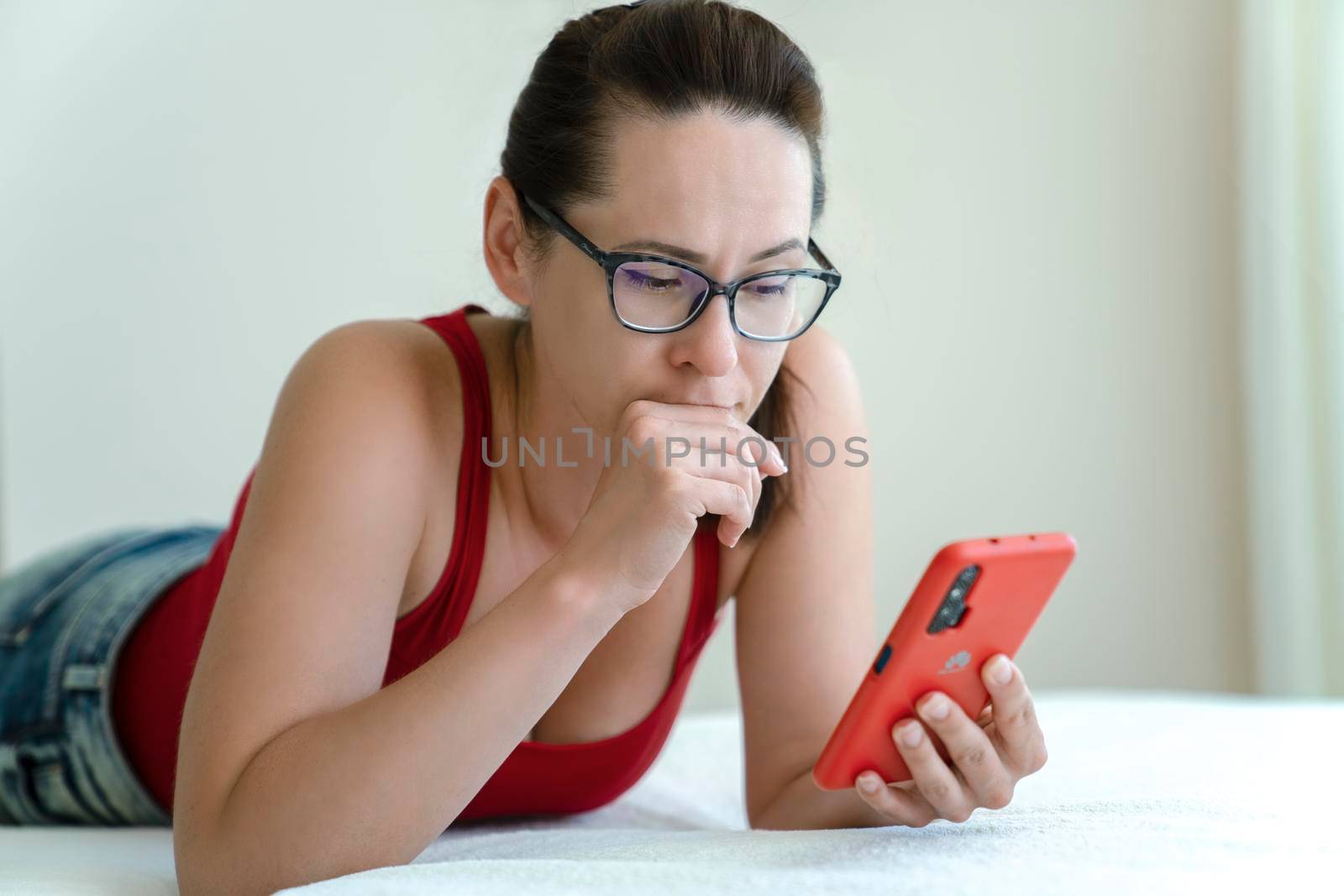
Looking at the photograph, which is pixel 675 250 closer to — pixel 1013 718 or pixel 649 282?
pixel 649 282

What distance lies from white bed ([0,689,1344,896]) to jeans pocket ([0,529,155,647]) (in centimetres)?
28

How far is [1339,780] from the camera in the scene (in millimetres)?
1230

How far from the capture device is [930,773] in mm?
948

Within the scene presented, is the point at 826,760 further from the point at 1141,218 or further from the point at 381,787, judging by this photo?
the point at 1141,218

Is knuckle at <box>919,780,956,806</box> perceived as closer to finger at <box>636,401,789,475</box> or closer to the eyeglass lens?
finger at <box>636,401,789,475</box>

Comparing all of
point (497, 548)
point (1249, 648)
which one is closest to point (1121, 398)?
point (1249, 648)

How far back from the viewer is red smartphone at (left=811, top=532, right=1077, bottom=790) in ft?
2.89

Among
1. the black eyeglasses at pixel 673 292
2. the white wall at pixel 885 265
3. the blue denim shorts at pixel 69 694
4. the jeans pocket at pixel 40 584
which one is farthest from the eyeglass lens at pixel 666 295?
the white wall at pixel 885 265

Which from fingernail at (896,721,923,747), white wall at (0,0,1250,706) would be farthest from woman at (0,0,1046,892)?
white wall at (0,0,1250,706)

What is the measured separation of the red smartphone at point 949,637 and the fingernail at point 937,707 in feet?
0.04

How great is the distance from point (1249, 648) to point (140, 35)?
9.01 feet

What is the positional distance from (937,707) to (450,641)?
48cm

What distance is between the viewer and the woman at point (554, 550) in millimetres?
943

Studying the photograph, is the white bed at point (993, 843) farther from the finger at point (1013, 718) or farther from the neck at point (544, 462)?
the neck at point (544, 462)
